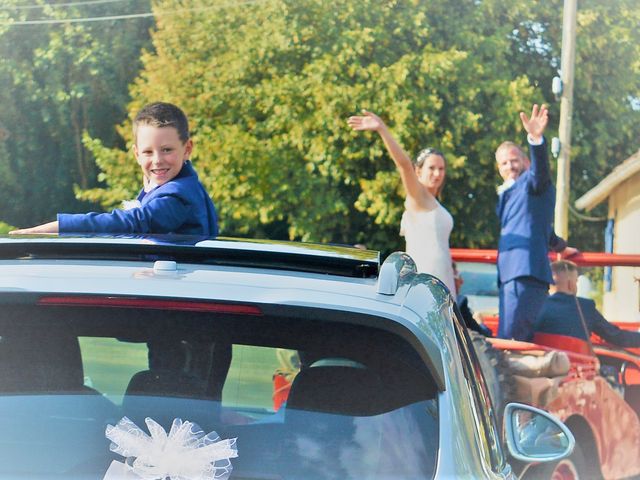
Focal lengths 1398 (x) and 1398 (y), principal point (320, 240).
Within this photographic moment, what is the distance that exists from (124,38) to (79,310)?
942 centimetres

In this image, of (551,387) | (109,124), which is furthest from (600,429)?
(109,124)

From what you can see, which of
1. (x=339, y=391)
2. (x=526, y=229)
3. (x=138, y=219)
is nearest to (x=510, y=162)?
(x=526, y=229)

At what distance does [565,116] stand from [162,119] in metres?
7.74

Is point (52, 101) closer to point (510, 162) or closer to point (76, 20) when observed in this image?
point (76, 20)

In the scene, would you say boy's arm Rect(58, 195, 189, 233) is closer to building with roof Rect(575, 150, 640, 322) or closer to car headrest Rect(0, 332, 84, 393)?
car headrest Rect(0, 332, 84, 393)

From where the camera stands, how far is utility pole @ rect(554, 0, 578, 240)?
11.2 metres

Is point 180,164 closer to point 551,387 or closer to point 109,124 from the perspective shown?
point 551,387

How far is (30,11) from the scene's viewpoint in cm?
1038

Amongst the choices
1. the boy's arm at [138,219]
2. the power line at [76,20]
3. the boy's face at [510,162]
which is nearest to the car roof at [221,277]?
the boy's arm at [138,219]

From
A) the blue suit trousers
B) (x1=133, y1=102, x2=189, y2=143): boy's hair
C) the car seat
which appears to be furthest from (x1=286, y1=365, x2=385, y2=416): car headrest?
the blue suit trousers

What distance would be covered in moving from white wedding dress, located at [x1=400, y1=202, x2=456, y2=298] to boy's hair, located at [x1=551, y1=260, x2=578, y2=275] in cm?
88

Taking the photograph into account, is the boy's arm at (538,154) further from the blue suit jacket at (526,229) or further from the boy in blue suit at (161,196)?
the boy in blue suit at (161,196)

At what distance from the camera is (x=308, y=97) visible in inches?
464

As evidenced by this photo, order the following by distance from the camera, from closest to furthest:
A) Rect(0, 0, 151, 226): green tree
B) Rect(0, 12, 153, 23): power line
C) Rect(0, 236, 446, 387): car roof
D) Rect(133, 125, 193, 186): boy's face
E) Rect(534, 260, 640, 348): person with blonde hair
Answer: Rect(0, 236, 446, 387): car roof → Rect(133, 125, 193, 186): boy's face → Rect(534, 260, 640, 348): person with blonde hair → Rect(0, 12, 153, 23): power line → Rect(0, 0, 151, 226): green tree
